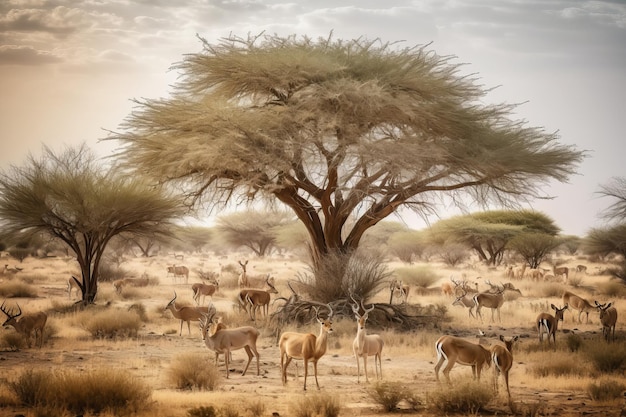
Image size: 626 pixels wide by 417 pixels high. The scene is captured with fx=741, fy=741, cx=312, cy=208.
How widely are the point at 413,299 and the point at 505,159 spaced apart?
8.66 meters

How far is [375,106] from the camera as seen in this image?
18.5 metres

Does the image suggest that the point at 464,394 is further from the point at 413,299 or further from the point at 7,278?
the point at 7,278

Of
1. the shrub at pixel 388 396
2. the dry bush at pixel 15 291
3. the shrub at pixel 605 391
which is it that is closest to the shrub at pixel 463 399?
the shrub at pixel 388 396

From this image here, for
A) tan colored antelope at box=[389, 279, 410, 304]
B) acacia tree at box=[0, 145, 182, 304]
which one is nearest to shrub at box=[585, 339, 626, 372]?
tan colored antelope at box=[389, 279, 410, 304]

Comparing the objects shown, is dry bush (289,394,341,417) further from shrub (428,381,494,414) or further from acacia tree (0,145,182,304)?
acacia tree (0,145,182,304)

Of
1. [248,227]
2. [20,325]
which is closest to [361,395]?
[20,325]

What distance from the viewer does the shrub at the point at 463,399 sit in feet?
30.7

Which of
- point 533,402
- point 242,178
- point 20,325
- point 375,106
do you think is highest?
point 375,106

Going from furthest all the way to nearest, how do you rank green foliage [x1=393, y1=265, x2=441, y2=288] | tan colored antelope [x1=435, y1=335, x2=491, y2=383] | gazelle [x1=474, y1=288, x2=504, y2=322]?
green foliage [x1=393, y1=265, x2=441, y2=288] < gazelle [x1=474, y1=288, x2=504, y2=322] < tan colored antelope [x1=435, y1=335, x2=491, y2=383]

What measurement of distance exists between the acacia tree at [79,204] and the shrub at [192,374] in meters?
12.0

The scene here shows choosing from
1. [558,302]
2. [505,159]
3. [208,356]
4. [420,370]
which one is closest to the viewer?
[420,370]

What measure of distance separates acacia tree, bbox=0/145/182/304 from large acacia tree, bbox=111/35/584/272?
11.5ft

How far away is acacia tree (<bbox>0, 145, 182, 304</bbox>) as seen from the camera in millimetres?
23203

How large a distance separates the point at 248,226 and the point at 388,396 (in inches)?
2026
